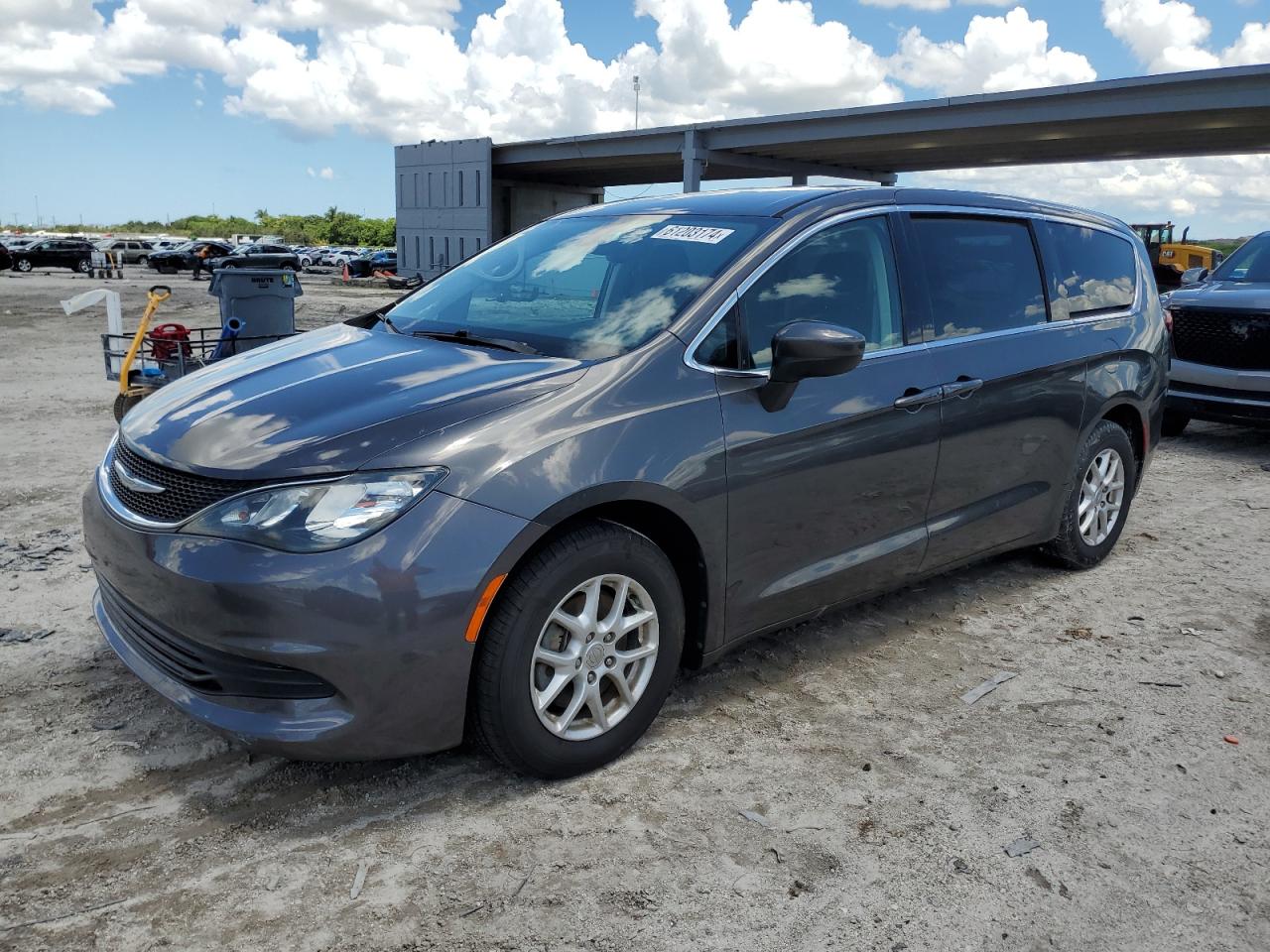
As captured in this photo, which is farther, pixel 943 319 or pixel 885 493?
pixel 943 319

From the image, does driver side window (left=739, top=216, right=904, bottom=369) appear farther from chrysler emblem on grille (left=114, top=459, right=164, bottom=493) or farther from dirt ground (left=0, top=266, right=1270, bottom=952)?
chrysler emblem on grille (left=114, top=459, right=164, bottom=493)

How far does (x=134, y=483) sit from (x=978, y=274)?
11.3ft

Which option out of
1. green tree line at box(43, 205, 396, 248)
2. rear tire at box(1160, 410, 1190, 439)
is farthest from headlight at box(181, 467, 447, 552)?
green tree line at box(43, 205, 396, 248)

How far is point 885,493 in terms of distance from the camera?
4.00 metres

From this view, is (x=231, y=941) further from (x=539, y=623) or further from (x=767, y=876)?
(x=767, y=876)

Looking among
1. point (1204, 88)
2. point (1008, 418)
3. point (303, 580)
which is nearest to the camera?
point (303, 580)

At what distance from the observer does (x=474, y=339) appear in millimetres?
3762

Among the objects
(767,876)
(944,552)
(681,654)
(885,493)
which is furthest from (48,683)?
(944,552)

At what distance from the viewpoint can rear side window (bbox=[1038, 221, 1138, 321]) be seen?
197 inches

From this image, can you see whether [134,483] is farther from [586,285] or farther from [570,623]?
[586,285]

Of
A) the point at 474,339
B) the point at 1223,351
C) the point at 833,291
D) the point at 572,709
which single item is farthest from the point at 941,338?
the point at 1223,351

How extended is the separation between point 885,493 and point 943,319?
0.82 metres

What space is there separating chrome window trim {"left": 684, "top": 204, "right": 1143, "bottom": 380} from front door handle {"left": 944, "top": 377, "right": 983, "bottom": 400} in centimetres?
16

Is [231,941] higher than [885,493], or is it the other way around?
[885,493]
